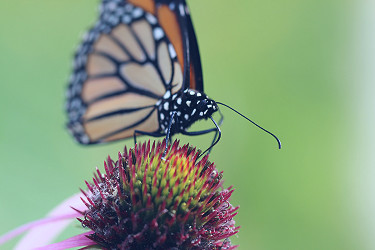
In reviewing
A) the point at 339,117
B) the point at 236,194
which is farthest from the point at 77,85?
the point at 339,117

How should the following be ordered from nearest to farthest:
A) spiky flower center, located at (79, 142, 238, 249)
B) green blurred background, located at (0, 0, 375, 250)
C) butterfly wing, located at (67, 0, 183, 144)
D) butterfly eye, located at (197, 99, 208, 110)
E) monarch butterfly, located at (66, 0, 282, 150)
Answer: spiky flower center, located at (79, 142, 238, 249)
butterfly eye, located at (197, 99, 208, 110)
monarch butterfly, located at (66, 0, 282, 150)
butterfly wing, located at (67, 0, 183, 144)
green blurred background, located at (0, 0, 375, 250)

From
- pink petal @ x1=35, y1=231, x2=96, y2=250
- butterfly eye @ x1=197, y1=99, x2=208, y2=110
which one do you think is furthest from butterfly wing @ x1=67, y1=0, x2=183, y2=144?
pink petal @ x1=35, y1=231, x2=96, y2=250

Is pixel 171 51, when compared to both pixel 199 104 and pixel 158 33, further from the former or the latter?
pixel 199 104

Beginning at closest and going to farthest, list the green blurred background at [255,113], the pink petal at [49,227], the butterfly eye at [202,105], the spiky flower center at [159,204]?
the spiky flower center at [159,204]
the pink petal at [49,227]
the butterfly eye at [202,105]
the green blurred background at [255,113]

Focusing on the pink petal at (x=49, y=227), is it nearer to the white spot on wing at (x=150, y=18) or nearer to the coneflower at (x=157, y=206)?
the coneflower at (x=157, y=206)

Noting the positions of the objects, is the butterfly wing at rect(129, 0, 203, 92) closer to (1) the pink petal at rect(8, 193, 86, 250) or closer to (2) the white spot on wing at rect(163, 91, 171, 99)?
(2) the white spot on wing at rect(163, 91, 171, 99)

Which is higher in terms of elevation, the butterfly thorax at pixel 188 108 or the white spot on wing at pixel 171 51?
the white spot on wing at pixel 171 51

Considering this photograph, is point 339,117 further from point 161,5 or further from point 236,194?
point 161,5

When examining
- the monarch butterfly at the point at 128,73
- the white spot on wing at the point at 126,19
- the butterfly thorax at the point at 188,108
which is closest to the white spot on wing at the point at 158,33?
the monarch butterfly at the point at 128,73

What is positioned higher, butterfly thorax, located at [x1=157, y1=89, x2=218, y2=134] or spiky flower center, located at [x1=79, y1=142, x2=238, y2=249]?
butterfly thorax, located at [x1=157, y1=89, x2=218, y2=134]
